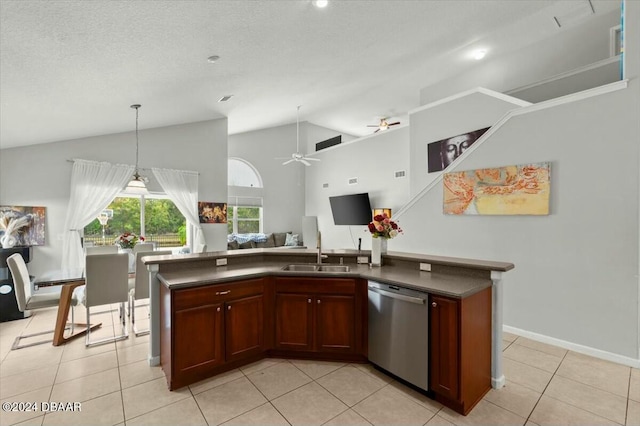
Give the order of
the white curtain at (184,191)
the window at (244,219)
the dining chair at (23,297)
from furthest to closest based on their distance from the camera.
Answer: the window at (244,219)
the white curtain at (184,191)
the dining chair at (23,297)

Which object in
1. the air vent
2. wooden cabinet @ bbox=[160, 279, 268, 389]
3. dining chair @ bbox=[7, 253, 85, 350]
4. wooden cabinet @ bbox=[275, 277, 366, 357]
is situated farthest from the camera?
the air vent

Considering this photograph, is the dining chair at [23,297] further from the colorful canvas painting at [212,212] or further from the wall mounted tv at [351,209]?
the wall mounted tv at [351,209]

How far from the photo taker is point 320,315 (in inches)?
110

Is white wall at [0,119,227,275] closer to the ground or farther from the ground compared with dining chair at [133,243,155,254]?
farther from the ground

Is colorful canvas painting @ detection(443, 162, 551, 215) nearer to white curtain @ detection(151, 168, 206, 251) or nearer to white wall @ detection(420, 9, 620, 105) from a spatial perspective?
white wall @ detection(420, 9, 620, 105)

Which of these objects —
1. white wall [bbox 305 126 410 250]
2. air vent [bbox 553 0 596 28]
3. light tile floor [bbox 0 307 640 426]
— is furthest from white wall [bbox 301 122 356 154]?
light tile floor [bbox 0 307 640 426]

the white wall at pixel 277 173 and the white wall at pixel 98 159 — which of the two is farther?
the white wall at pixel 277 173

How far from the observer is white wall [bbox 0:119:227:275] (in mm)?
4684

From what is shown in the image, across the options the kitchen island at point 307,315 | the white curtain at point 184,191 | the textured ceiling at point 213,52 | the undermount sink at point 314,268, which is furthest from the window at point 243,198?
the undermount sink at point 314,268

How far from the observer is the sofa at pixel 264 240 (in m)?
7.89

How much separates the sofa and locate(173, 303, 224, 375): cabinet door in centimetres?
527

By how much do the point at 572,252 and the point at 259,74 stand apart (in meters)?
4.58

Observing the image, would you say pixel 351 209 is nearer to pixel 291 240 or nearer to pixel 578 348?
pixel 291 240

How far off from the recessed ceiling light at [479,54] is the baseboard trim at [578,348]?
4.70m
